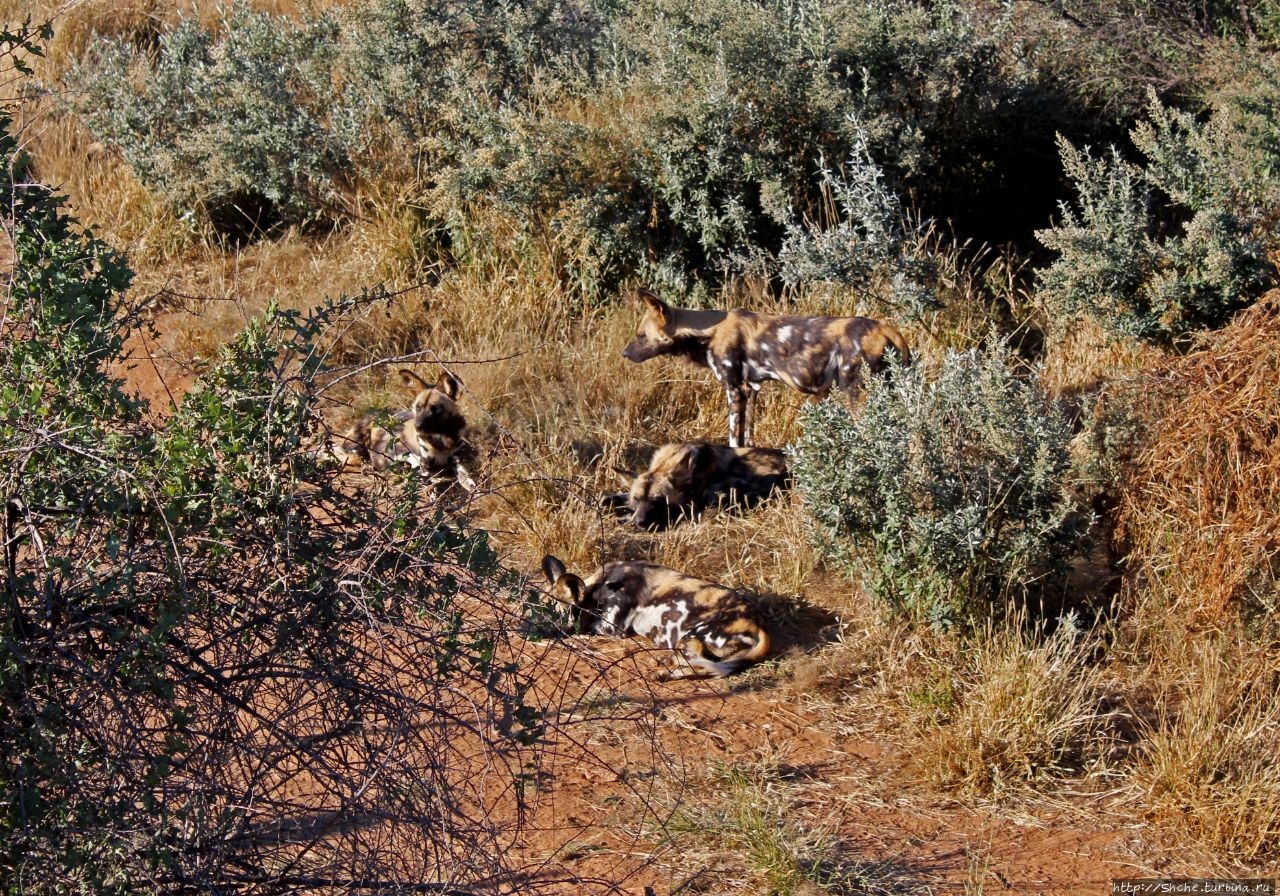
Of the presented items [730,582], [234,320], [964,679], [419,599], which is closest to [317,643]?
[419,599]

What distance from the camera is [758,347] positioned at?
25.0 ft

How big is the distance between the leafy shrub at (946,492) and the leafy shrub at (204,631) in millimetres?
2485

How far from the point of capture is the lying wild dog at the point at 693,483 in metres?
6.96

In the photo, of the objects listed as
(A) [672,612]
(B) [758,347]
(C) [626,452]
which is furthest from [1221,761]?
(C) [626,452]

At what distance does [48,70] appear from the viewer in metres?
12.1

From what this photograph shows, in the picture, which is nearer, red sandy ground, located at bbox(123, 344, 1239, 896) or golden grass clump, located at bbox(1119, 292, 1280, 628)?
red sandy ground, located at bbox(123, 344, 1239, 896)

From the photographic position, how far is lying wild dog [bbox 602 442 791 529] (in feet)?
22.8

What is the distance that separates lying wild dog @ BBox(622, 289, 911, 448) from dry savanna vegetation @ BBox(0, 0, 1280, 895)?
0.79 feet

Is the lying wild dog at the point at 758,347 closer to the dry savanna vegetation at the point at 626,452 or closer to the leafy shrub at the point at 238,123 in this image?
the dry savanna vegetation at the point at 626,452

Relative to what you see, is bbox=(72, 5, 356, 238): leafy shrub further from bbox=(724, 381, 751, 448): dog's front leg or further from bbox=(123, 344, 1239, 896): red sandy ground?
bbox=(123, 344, 1239, 896): red sandy ground

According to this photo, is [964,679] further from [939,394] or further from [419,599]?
[419,599]

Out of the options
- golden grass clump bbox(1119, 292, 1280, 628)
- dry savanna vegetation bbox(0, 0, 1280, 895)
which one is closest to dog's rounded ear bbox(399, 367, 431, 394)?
dry savanna vegetation bbox(0, 0, 1280, 895)

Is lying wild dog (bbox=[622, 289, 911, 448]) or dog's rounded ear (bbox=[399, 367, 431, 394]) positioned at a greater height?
lying wild dog (bbox=[622, 289, 911, 448])


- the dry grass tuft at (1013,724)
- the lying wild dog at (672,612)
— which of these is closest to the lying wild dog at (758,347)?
the lying wild dog at (672,612)
